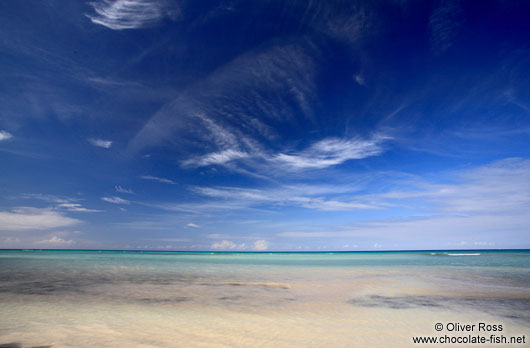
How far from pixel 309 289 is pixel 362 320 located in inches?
286

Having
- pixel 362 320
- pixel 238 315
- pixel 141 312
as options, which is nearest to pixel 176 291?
pixel 141 312

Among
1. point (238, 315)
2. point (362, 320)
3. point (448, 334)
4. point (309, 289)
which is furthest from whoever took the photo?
point (309, 289)

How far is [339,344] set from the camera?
7277mm

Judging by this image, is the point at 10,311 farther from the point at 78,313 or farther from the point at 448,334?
the point at 448,334

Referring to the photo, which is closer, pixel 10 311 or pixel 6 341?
pixel 6 341

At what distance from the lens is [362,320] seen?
31.1ft

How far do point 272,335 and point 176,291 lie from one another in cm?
962

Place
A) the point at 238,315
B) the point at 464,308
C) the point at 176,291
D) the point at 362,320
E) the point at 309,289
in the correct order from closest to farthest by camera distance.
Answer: the point at 362,320 < the point at 238,315 < the point at 464,308 < the point at 176,291 < the point at 309,289

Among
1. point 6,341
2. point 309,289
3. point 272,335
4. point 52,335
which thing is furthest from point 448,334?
point 6,341

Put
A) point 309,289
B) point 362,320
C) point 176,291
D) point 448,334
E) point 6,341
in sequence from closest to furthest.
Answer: point 6,341
point 448,334
point 362,320
point 176,291
point 309,289

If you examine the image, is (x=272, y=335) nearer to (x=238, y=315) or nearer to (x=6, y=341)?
(x=238, y=315)

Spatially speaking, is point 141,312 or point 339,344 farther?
point 141,312

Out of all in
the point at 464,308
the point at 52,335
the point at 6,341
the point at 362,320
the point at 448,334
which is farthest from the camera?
the point at 464,308

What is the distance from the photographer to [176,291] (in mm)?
15383
